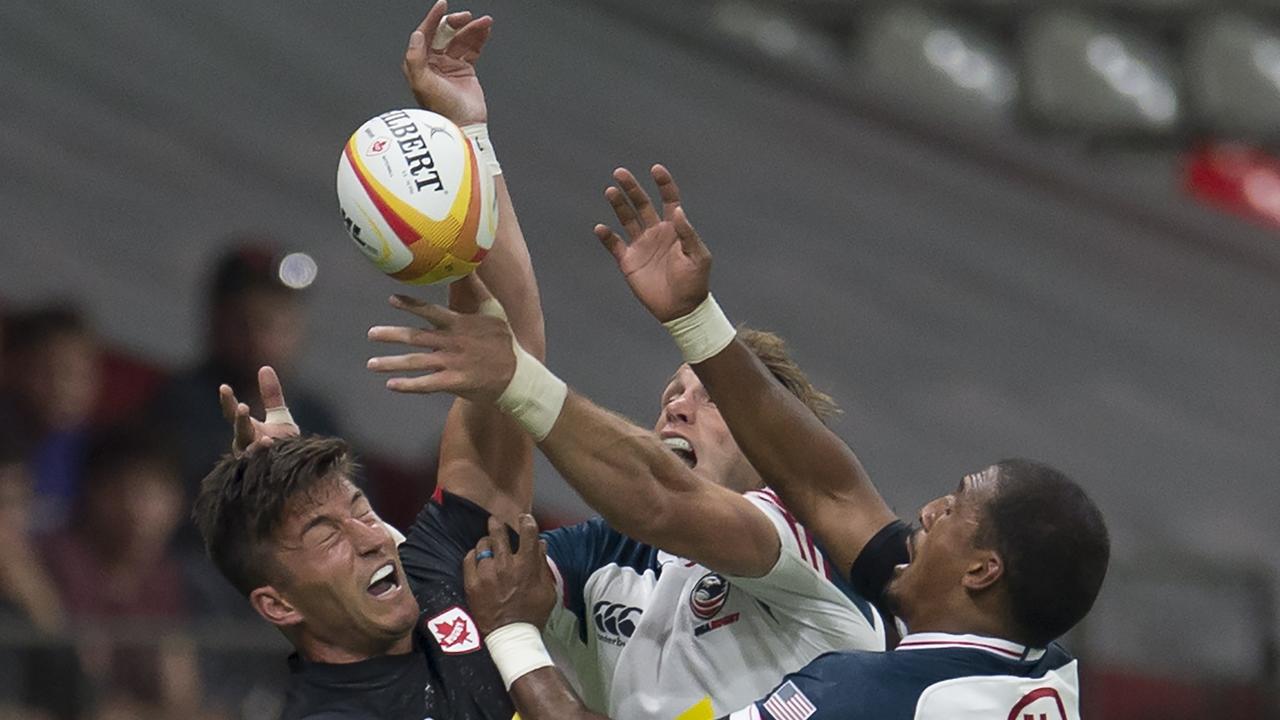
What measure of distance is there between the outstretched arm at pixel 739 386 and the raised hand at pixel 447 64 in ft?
1.68

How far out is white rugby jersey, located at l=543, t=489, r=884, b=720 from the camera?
4059mm

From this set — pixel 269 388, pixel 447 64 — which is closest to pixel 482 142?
pixel 447 64

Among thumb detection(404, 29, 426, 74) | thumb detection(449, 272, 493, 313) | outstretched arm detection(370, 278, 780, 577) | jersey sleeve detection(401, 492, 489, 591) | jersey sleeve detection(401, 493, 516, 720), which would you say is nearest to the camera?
outstretched arm detection(370, 278, 780, 577)

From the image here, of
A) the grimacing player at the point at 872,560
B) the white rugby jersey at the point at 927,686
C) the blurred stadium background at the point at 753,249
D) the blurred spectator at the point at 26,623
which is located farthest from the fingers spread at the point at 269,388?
the blurred stadium background at the point at 753,249

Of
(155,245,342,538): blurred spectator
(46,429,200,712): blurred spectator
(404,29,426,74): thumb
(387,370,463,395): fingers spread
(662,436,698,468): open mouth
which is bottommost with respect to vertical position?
(46,429,200,712): blurred spectator

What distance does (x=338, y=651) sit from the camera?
12.6 feet

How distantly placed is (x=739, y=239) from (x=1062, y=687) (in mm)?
7349

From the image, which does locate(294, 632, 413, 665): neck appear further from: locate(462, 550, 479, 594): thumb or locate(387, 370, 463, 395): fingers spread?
locate(387, 370, 463, 395): fingers spread

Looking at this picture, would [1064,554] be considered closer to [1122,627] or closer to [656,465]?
[656,465]

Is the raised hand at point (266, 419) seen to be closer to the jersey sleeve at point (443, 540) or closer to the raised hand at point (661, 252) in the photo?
the jersey sleeve at point (443, 540)

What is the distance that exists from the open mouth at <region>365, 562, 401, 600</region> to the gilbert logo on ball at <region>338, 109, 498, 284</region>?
1.93ft

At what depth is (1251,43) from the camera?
1347 cm

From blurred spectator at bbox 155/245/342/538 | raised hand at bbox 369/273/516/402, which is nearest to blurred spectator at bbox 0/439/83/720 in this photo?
blurred spectator at bbox 155/245/342/538

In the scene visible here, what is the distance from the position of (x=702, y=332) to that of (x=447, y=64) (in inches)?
36.0
